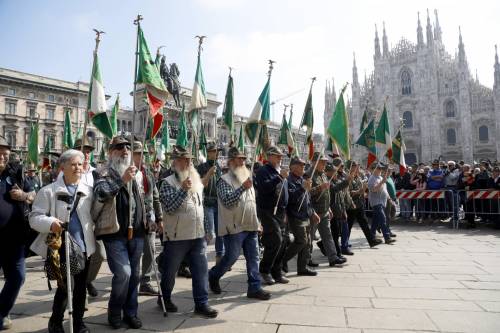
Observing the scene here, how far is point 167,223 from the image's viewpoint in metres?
4.10

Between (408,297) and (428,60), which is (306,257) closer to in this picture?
(408,297)

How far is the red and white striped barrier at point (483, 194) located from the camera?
1043 cm

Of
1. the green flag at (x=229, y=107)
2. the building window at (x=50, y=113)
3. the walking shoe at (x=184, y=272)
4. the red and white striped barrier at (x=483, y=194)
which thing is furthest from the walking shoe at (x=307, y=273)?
the building window at (x=50, y=113)

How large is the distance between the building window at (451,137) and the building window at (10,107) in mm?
56193

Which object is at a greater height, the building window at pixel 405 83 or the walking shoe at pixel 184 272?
the building window at pixel 405 83

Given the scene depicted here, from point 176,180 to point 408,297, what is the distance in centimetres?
332

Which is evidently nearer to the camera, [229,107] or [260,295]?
[260,295]

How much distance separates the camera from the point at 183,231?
13.2ft

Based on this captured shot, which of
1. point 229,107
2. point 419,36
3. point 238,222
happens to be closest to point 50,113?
point 229,107

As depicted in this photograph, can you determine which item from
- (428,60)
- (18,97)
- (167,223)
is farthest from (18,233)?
(428,60)

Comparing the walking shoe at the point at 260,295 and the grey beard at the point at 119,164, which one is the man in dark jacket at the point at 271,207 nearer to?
the walking shoe at the point at 260,295

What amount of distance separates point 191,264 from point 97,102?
264 centimetres

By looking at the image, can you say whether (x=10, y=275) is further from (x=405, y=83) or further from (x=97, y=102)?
(x=405, y=83)

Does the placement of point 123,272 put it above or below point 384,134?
below
